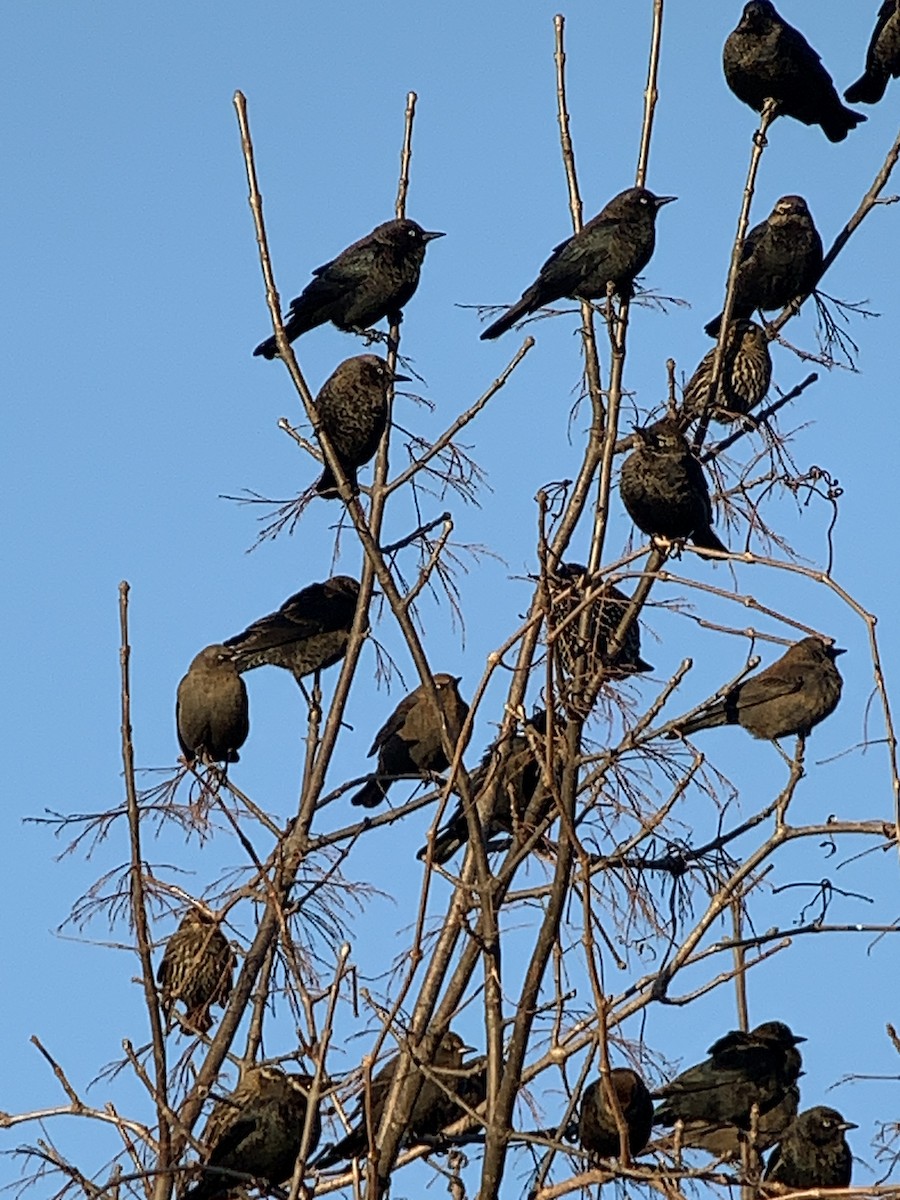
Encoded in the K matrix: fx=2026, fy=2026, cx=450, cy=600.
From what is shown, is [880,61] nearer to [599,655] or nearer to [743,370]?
[743,370]

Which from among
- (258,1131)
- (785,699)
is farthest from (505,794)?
(785,699)

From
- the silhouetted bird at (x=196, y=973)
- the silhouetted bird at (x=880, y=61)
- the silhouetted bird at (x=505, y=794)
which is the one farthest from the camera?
the silhouetted bird at (x=880, y=61)

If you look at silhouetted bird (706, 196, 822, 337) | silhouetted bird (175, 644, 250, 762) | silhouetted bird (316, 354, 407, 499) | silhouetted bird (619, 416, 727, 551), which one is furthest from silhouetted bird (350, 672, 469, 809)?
silhouetted bird (706, 196, 822, 337)

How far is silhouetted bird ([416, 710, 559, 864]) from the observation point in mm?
5551

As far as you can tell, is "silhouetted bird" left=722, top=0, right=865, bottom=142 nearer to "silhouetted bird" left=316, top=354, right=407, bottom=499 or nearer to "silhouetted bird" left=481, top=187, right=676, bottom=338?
"silhouetted bird" left=481, top=187, right=676, bottom=338

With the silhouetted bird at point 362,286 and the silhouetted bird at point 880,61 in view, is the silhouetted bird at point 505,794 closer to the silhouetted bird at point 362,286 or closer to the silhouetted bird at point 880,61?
the silhouetted bird at point 362,286

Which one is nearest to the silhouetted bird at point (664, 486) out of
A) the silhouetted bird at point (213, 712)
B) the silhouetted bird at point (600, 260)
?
the silhouetted bird at point (600, 260)

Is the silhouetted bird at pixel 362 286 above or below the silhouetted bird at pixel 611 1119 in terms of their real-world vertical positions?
above

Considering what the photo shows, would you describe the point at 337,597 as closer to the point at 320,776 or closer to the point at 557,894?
the point at 320,776

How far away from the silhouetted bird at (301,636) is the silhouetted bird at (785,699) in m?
1.77

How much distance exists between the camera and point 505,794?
745 cm

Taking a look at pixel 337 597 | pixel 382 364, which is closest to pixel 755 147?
pixel 382 364

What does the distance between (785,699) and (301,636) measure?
87.2 inches

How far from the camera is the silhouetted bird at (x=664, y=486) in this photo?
756 centimetres
